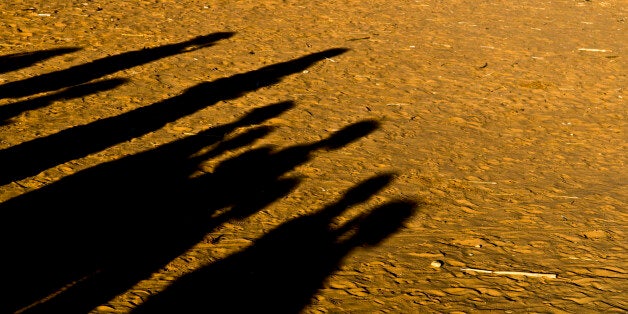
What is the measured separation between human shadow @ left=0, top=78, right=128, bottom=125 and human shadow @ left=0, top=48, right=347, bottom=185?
23.6 inches

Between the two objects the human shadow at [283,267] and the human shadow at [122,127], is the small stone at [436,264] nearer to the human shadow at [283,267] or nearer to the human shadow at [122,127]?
the human shadow at [283,267]

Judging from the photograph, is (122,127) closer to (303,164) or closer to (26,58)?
(303,164)

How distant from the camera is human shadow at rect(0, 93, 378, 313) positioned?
4.37 metres

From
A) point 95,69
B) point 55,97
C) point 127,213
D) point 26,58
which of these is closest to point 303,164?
point 127,213

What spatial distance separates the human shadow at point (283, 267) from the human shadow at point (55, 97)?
9.42ft

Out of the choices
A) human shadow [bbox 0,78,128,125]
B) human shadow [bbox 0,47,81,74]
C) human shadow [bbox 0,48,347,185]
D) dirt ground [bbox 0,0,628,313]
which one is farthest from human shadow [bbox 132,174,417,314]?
human shadow [bbox 0,47,81,74]

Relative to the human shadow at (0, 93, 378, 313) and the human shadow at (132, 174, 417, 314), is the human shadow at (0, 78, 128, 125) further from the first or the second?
the human shadow at (132, 174, 417, 314)

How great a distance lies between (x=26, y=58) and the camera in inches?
333

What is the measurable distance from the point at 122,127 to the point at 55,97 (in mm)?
965

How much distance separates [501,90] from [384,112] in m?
1.46

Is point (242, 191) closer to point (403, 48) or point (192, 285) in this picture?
point (192, 285)

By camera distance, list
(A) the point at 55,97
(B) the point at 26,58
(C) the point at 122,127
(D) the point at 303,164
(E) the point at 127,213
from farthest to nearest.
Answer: (B) the point at 26,58 → (A) the point at 55,97 → (C) the point at 122,127 → (D) the point at 303,164 → (E) the point at 127,213

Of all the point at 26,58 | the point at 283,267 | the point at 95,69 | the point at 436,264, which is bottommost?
the point at 436,264

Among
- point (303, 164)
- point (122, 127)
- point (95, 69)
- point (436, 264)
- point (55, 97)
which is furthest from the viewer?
point (95, 69)
